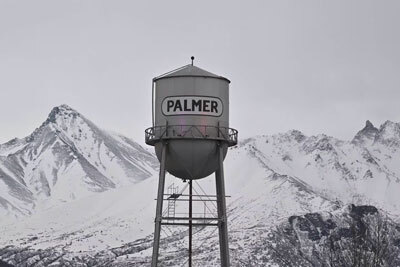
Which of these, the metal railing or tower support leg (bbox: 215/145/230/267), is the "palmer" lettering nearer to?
the metal railing

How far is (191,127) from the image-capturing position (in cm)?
6481

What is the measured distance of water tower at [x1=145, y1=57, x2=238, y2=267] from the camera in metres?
64.9

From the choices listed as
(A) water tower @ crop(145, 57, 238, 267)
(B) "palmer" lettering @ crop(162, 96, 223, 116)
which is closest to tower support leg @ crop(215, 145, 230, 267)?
(A) water tower @ crop(145, 57, 238, 267)

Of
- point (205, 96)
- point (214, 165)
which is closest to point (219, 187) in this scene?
point (214, 165)

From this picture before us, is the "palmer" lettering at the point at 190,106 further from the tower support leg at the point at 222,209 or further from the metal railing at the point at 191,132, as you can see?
the tower support leg at the point at 222,209

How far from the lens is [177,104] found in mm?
65188

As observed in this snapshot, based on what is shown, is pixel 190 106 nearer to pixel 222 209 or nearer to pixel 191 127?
pixel 191 127

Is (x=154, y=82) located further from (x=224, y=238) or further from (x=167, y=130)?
(x=224, y=238)

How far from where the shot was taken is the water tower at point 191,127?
64938 mm

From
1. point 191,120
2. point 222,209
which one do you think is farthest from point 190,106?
point 222,209

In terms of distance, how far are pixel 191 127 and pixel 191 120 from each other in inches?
15.7

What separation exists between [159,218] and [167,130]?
503 centimetres

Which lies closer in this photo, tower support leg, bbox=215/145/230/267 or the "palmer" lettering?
the "palmer" lettering

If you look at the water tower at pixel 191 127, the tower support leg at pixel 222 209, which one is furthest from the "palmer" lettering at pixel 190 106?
→ the tower support leg at pixel 222 209
